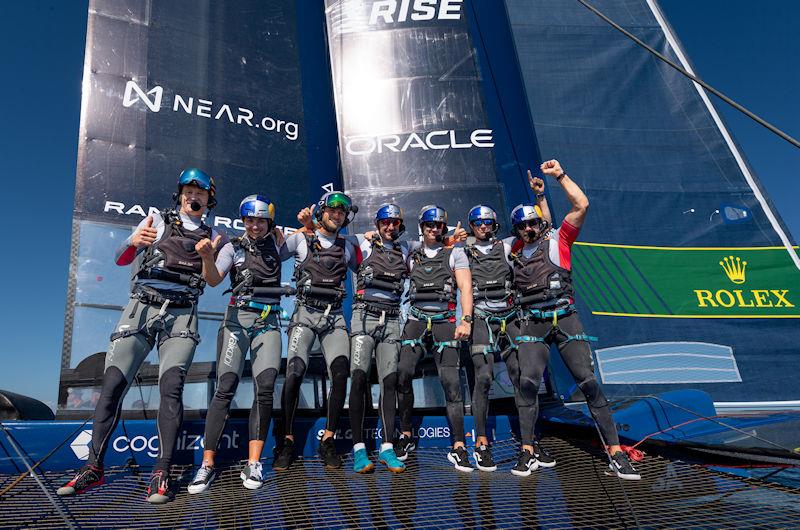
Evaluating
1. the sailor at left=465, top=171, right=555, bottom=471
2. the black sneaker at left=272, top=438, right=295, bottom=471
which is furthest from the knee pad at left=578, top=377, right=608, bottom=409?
the black sneaker at left=272, top=438, right=295, bottom=471

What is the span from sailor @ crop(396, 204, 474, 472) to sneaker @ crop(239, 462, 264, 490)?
3.90 ft

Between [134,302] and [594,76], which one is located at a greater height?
[594,76]

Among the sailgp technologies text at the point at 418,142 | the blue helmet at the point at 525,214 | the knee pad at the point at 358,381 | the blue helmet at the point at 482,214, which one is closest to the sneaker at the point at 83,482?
the knee pad at the point at 358,381

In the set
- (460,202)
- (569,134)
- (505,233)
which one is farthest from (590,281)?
(569,134)

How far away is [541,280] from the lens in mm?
3809

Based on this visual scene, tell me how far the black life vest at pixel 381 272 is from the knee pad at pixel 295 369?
2.69ft

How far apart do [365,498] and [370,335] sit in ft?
4.66

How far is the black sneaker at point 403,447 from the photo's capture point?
374 cm

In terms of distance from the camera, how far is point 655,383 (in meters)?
6.45

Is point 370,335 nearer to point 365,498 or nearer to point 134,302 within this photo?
point 365,498

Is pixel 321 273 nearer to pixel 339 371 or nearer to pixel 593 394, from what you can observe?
pixel 339 371

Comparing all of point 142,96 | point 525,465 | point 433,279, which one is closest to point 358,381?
point 433,279

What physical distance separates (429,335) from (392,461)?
1115 mm

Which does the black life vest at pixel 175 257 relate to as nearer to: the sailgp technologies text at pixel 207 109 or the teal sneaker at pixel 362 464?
the teal sneaker at pixel 362 464
